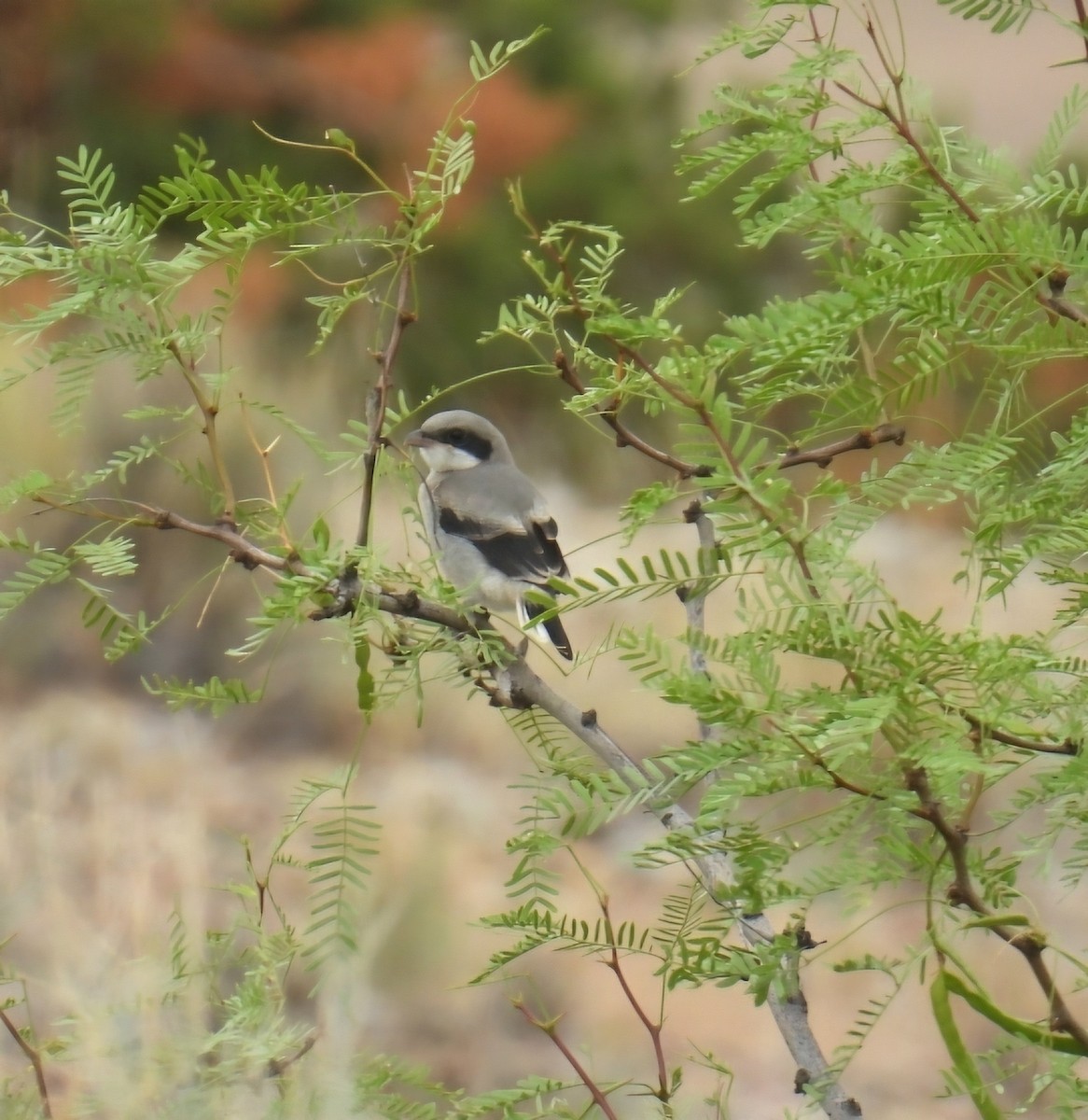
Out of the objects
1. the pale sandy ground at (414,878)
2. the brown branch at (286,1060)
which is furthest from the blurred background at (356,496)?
the brown branch at (286,1060)

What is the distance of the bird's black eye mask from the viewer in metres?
1.45

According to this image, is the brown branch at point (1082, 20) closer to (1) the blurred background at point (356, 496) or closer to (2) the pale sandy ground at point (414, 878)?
(2) the pale sandy ground at point (414, 878)

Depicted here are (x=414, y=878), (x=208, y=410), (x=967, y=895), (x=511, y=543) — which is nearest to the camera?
(x=967, y=895)

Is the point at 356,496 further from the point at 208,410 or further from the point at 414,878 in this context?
the point at 208,410

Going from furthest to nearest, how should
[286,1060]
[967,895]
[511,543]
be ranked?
[511,543] < [286,1060] < [967,895]

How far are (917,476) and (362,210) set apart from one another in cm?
349

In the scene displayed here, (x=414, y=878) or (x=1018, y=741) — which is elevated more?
(x=1018, y=741)

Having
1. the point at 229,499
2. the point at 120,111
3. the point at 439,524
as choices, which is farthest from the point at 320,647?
the point at 229,499

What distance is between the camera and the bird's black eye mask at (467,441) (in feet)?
4.74

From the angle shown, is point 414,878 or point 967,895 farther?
point 414,878

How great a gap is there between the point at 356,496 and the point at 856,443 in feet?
7.55

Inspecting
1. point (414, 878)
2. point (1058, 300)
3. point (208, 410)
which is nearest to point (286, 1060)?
point (208, 410)

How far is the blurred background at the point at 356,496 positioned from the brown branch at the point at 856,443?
1.96 m

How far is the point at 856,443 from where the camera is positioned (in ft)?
1.88
